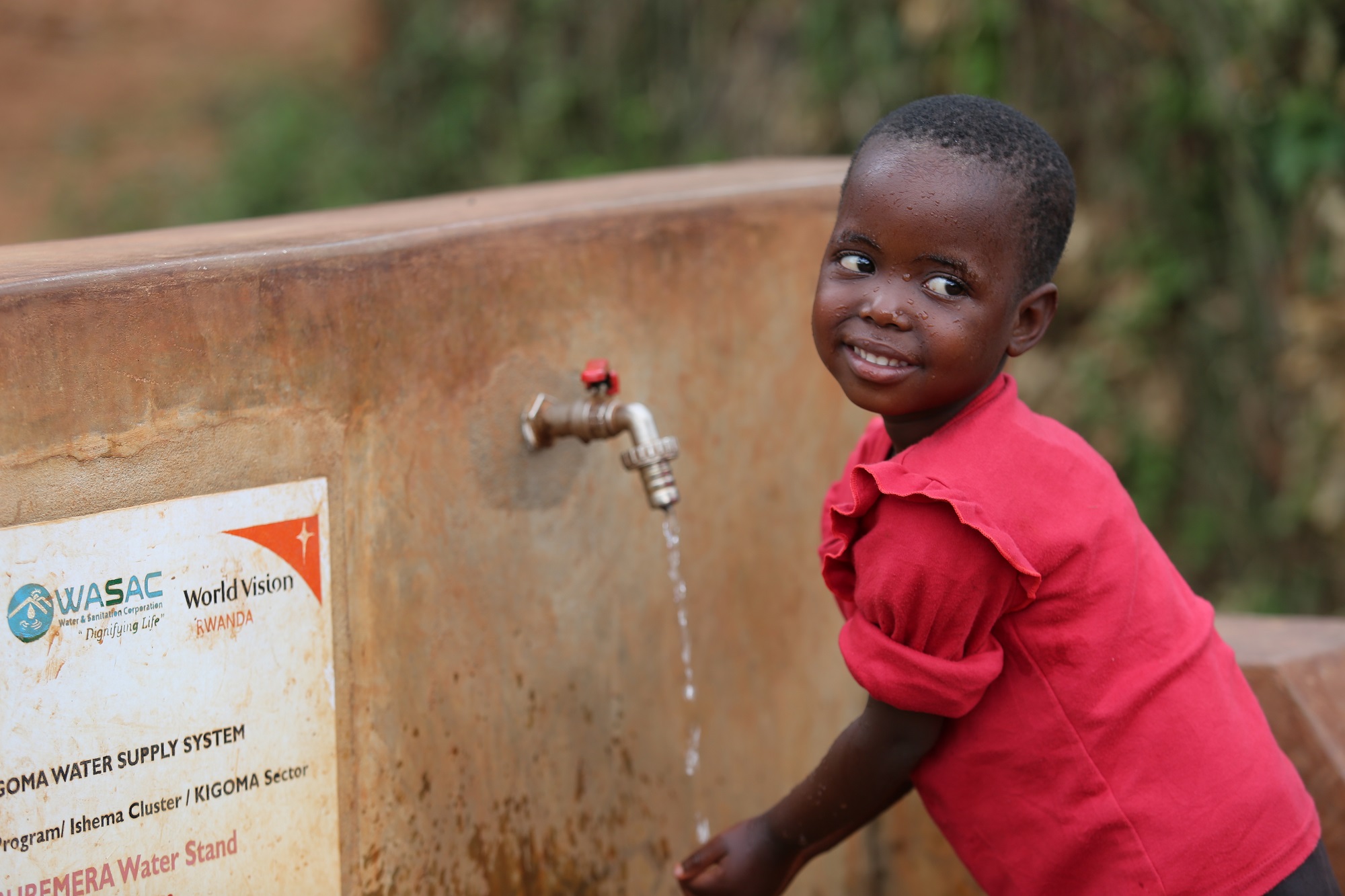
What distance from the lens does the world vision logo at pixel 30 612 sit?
126 centimetres

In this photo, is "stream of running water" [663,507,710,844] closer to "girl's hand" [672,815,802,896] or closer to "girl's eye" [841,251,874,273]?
"girl's hand" [672,815,802,896]

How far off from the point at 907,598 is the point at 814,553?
0.91 metres

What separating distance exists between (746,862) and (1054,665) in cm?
44

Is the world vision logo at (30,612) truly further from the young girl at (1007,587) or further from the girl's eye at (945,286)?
the girl's eye at (945,286)

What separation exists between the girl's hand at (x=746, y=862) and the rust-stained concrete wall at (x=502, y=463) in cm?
32

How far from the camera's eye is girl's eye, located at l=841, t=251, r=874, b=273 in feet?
4.24

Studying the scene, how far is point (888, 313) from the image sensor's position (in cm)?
125

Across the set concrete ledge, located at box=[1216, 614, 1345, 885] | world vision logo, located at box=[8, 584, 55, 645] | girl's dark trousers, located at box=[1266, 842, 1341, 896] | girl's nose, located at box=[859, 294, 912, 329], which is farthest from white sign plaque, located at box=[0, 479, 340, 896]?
concrete ledge, located at box=[1216, 614, 1345, 885]

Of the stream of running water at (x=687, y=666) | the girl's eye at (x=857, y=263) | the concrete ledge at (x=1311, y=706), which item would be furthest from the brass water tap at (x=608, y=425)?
the concrete ledge at (x=1311, y=706)

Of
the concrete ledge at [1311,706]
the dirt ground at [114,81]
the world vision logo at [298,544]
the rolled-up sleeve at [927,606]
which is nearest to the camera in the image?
the rolled-up sleeve at [927,606]

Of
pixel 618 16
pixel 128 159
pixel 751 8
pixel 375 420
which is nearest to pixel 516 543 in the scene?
pixel 375 420

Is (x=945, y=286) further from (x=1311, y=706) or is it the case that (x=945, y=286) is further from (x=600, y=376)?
(x=1311, y=706)

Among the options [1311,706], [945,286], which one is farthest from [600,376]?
[1311,706]

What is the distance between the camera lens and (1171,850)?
127 cm
